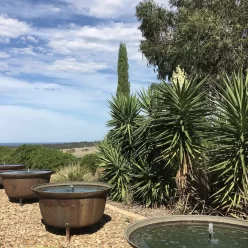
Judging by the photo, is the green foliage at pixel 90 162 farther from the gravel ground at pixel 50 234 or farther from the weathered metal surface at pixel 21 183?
the gravel ground at pixel 50 234

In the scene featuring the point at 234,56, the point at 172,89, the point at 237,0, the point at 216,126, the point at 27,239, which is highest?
the point at 237,0

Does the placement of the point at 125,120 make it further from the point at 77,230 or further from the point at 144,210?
the point at 77,230

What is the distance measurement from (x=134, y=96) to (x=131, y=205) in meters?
2.96

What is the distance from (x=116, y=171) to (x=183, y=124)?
268 centimetres

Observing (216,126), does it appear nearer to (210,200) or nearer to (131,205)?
(210,200)

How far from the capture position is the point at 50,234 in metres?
6.34

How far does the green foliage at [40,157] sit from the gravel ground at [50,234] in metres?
6.81

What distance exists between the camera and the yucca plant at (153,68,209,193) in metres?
7.68

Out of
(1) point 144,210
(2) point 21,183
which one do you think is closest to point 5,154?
(2) point 21,183

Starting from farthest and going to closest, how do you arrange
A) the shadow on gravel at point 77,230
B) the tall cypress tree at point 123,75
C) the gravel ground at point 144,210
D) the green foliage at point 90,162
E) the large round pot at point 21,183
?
the tall cypress tree at point 123,75, the green foliage at point 90,162, the large round pot at point 21,183, the gravel ground at point 144,210, the shadow on gravel at point 77,230

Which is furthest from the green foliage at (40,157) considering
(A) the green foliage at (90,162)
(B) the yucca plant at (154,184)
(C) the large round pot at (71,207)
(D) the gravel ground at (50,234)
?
(C) the large round pot at (71,207)

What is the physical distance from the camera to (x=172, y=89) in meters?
7.77

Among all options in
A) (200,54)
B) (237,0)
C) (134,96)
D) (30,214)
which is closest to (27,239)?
(30,214)

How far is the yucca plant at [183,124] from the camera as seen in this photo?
25.2 feet
